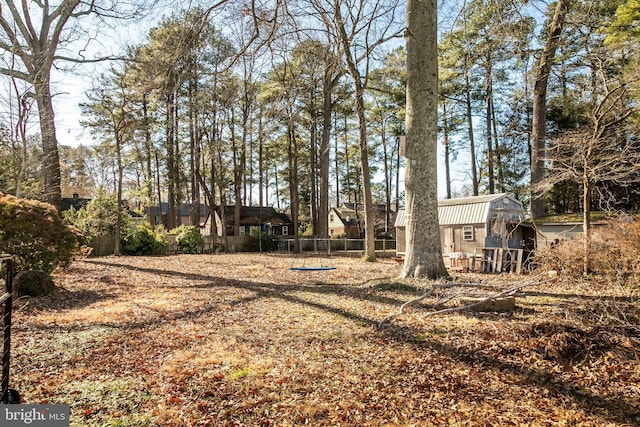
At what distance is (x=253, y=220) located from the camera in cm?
3575

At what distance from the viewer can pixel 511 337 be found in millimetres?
4043

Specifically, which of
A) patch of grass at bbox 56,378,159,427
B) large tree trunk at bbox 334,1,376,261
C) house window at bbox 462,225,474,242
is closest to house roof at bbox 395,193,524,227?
house window at bbox 462,225,474,242

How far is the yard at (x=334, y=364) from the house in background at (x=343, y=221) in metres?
34.9

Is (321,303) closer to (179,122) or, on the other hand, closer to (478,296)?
(478,296)

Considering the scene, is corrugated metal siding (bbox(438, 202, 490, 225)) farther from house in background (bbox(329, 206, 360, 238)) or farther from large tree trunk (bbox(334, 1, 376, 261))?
house in background (bbox(329, 206, 360, 238))

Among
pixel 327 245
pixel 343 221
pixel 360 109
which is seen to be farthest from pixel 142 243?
pixel 343 221

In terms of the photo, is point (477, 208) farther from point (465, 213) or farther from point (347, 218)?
point (347, 218)

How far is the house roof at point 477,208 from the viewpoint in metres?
15.3

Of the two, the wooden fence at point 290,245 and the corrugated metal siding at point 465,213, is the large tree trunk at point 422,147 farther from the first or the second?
the wooden fence at point 290,245

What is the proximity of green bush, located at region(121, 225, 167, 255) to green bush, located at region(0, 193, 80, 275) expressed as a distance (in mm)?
11685

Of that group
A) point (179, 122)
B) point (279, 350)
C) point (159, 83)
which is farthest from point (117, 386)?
point (179, 122)

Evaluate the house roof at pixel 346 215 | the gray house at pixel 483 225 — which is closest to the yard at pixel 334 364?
the gray house at pixel 483 225

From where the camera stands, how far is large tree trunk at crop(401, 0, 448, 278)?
7.55 m

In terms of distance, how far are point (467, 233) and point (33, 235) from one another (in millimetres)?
15159
